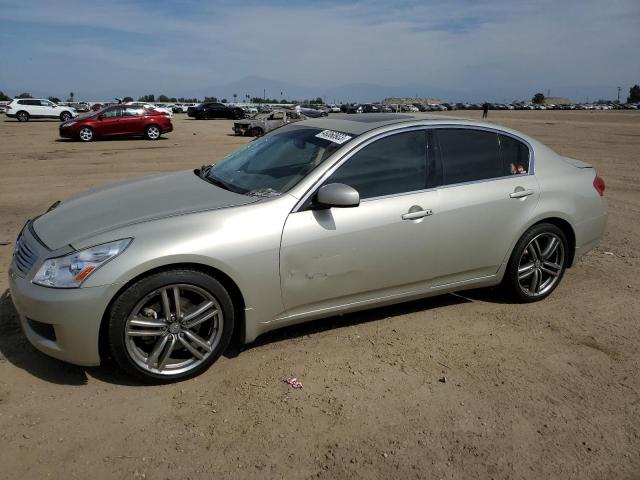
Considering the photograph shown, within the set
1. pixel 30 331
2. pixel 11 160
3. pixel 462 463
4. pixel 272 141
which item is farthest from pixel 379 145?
pixel 11 160

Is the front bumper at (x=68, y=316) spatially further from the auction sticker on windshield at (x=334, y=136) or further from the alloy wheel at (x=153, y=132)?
the alloy wheel at (x=153, y=132)

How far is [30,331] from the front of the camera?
3.27 metres

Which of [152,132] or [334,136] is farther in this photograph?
[152,132]

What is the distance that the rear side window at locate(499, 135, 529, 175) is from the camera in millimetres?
4461

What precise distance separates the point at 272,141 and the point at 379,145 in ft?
3.43

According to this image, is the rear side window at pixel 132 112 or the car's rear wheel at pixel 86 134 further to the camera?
the rear side window at pixel 132 112

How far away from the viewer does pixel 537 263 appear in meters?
4.66

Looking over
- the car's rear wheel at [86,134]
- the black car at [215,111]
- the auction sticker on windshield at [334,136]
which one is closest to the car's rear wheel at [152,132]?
the car's rear wheel at [86,134]

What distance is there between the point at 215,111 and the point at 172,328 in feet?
148


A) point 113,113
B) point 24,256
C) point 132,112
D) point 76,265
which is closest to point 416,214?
point 76,265

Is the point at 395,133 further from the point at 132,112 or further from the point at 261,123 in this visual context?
the point at 261,123

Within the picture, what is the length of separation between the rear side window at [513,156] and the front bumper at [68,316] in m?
3.17

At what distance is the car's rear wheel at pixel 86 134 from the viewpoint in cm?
2128

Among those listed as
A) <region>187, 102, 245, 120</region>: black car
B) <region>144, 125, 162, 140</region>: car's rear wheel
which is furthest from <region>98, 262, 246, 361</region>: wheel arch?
<region>187, 102, 245, 120</region>: black car
